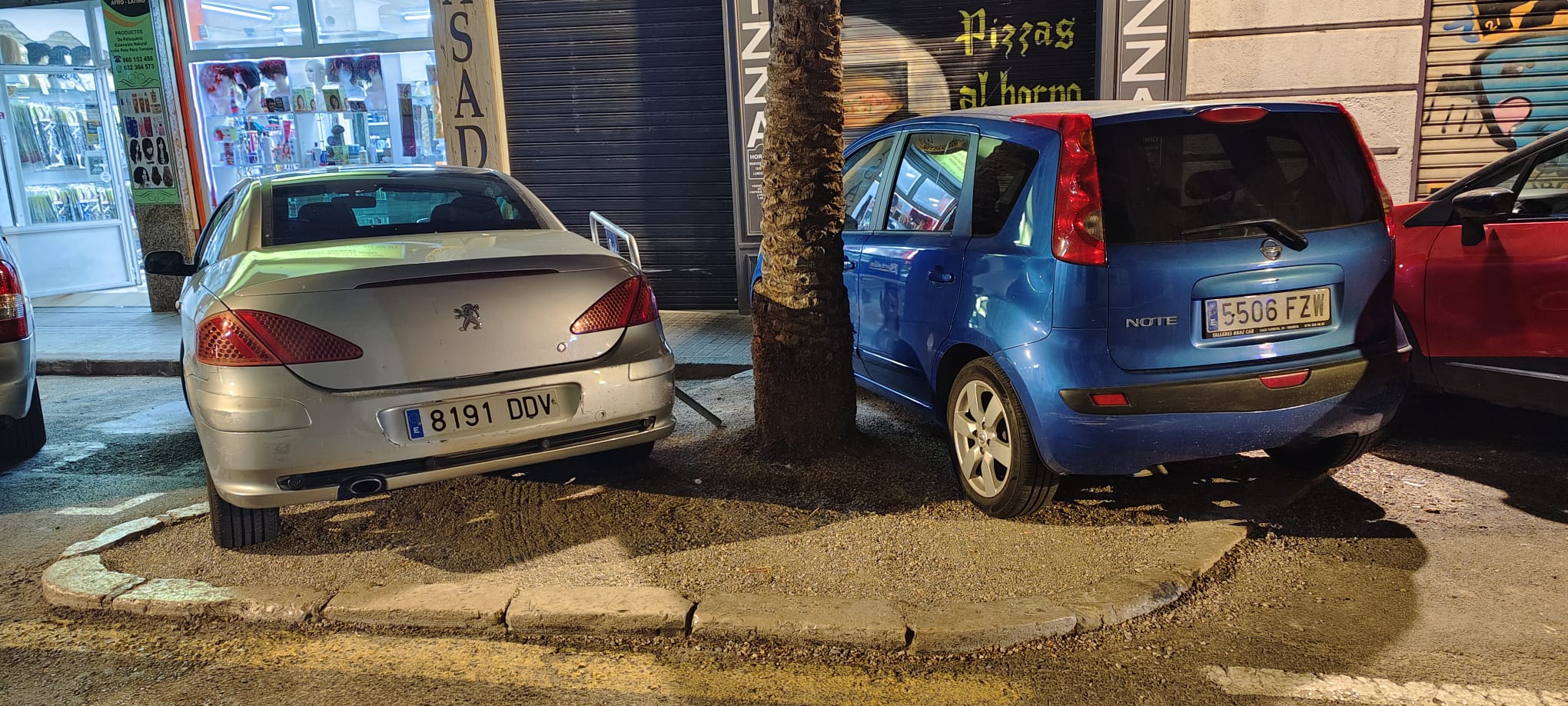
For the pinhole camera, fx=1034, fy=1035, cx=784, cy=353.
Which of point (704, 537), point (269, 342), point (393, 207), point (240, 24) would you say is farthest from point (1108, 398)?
point (240, 24)

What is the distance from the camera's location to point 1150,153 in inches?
146

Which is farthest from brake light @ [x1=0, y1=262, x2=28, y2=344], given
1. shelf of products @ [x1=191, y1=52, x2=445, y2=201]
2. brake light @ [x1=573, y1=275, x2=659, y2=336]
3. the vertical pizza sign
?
the vertical pizza sign

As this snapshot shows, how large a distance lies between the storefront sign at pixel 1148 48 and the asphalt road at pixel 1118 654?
538 centimetres

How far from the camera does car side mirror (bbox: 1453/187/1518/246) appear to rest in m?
4.57

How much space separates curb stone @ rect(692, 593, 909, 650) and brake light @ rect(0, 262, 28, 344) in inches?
159

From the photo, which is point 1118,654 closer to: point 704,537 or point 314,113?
point 704,537

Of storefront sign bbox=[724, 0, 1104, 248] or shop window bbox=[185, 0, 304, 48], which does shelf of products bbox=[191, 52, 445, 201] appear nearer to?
shop window bbox=[185, 0, 304, 48]

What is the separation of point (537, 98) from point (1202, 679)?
28.5 ft

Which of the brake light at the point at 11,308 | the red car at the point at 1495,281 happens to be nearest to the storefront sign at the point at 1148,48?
the red car at the point at 1495,281

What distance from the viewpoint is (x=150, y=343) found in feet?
29.4

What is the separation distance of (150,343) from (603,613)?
7.43 m

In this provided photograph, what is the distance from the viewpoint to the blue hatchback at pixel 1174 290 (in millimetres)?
3627

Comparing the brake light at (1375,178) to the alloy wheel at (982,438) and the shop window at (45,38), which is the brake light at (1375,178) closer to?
the alloy wheel at (982,438)

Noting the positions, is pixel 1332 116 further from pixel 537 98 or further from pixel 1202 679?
pixel 537 98
